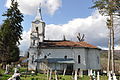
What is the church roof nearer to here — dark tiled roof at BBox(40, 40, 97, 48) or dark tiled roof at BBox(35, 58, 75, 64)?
dark tiled roof at BBox(40, 40, 97, 48)

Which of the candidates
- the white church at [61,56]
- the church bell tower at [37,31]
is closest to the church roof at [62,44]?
the white church at [61,56]

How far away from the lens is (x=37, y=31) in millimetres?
43250

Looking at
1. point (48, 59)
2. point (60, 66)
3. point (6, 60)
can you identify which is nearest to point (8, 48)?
point (6, 60)

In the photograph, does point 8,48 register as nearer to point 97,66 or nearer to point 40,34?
point 40,34

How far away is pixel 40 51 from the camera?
40.6 metres

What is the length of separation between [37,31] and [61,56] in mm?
9157

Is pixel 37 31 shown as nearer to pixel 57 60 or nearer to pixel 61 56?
pixel 61 56

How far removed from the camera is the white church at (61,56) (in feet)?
128

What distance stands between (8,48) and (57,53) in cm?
1141

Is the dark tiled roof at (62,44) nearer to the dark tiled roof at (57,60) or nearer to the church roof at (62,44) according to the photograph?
the church roof at (62,44)

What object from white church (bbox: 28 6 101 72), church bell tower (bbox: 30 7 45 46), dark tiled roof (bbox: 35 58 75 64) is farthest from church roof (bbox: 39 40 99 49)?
dark tiled roof (bbox: 35 58 75 64)

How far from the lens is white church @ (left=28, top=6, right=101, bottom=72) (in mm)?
39125

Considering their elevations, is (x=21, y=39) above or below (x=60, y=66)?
above

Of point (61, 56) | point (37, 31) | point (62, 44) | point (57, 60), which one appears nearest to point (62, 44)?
point (62, 44)
